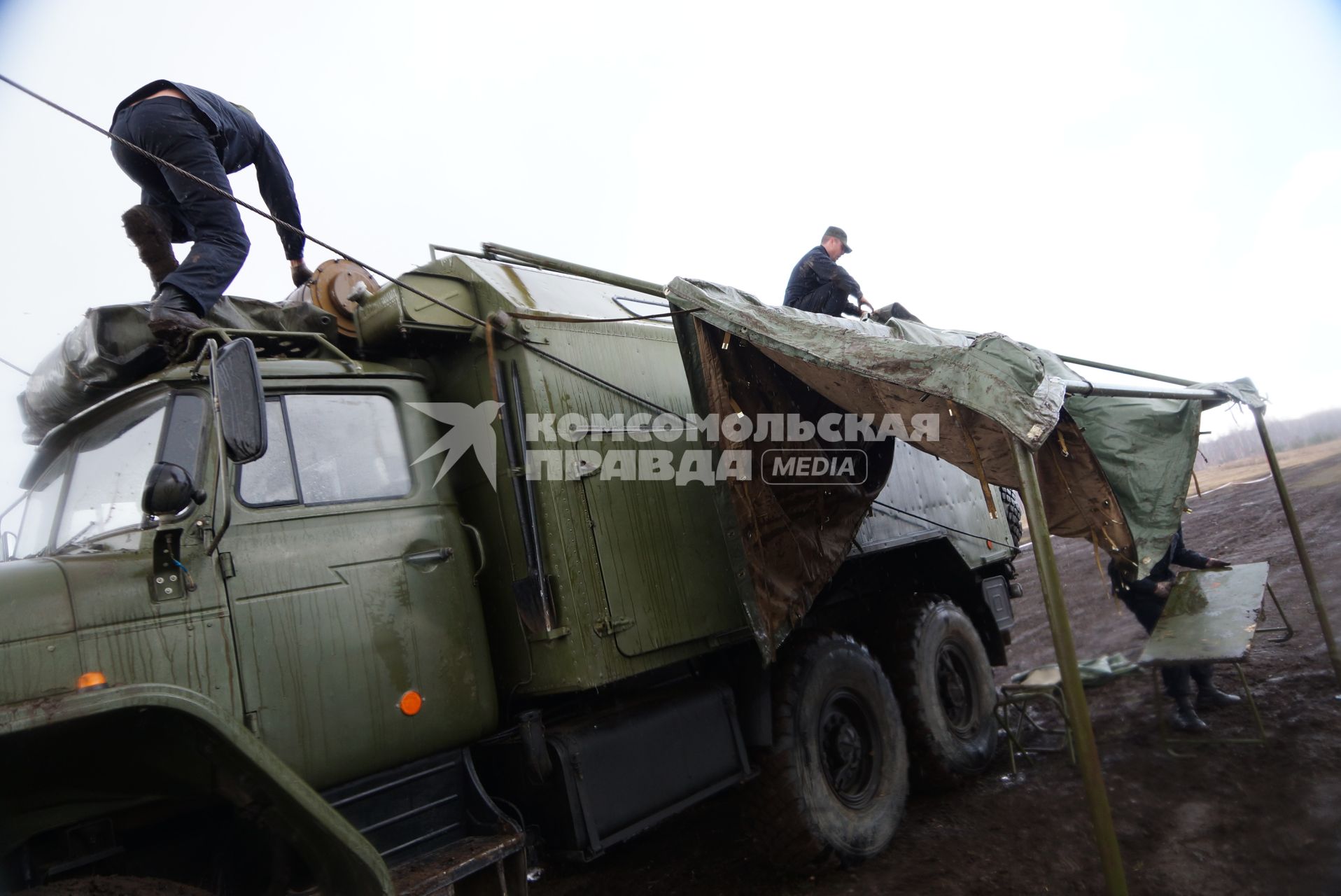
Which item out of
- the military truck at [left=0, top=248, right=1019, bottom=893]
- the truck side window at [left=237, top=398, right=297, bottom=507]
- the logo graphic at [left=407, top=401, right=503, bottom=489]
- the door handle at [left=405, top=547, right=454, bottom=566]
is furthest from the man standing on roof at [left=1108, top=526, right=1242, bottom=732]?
the truck side window at [left=237, top=398, right=297, bottom=507]

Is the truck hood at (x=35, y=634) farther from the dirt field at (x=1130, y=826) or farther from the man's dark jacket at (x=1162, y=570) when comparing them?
the man's dark jacket at (x=1162, y=570)

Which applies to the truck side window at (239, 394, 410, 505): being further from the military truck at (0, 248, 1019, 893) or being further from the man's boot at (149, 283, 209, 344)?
the man's boot at (149, 283, 209, 344)

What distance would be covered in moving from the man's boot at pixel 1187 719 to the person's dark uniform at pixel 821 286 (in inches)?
140

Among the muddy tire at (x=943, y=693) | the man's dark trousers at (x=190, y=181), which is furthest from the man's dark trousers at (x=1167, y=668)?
the man's dark trousers at (x=190, y=181)

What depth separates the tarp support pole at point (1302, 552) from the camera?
18.4ft

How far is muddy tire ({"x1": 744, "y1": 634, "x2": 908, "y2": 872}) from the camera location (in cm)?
418

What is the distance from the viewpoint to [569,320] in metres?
3.89

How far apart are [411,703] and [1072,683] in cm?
240

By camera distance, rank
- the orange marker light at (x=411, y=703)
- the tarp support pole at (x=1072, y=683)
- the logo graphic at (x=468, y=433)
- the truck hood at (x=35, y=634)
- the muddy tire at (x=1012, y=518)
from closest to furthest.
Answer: the truck hood at (x=35, y=634), the tarp support pole at (x=1072, y=683), the orange marker light at (x=411, y=703), the logo graphic at (x=468, y=433), the muddy tire at (x=1012, y=518)

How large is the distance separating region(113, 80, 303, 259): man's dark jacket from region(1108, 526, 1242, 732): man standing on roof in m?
5.79

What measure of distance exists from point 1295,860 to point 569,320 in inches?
162

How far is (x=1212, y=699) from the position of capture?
6.07 metres

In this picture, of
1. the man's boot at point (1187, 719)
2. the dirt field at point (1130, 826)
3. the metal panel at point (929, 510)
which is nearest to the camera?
the dirt field at point (1130, 826)

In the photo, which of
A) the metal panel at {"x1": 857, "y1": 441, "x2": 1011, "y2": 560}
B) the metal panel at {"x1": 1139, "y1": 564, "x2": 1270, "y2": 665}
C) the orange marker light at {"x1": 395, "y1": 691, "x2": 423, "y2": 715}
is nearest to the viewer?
the orange marker light at {"x1": 395, "y1": 691, "x2": 423, "y2": 715}
